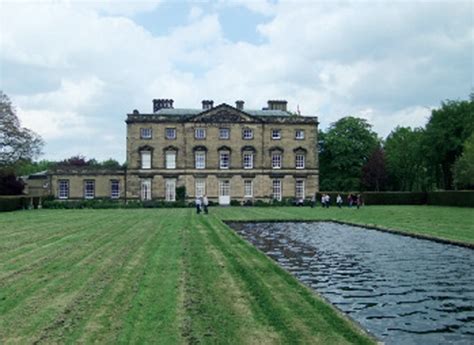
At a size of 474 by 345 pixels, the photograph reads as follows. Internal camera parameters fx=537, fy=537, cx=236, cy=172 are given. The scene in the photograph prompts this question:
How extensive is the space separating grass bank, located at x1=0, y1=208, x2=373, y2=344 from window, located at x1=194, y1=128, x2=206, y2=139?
151 feet

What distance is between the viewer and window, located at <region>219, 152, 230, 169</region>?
62.0 meters

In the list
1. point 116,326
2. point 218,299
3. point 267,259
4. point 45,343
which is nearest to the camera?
point 45,343

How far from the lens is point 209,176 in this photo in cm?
6162

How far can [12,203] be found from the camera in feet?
149

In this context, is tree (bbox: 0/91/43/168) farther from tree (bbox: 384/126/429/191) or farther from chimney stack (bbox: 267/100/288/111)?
tree (bbox: 384/126/429/191)

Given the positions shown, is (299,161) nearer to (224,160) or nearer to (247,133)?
(247,133)

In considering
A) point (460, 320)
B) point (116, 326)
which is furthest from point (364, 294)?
point (116, 326)

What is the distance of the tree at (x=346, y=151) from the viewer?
241ft

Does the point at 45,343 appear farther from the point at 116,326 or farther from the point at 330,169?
the point at 330,169

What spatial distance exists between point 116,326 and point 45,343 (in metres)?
1.02

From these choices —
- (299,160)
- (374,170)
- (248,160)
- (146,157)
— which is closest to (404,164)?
(374,170)

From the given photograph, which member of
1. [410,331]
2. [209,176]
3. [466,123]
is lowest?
[410,331]

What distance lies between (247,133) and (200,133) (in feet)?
17.9

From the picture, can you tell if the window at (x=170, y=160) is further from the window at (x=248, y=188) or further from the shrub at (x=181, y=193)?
the window at (x=248, y=188)
